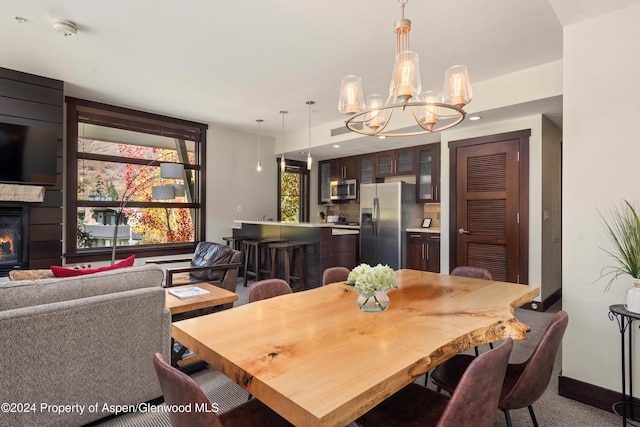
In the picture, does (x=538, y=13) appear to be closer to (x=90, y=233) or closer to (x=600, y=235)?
(x=600, y=235)

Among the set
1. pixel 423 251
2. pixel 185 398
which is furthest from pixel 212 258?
pixel 423 251

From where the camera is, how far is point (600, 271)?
215 centimetres

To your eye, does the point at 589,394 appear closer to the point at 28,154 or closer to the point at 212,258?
the point at 212,258

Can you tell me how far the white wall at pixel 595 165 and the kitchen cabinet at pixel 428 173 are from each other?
3374 mm

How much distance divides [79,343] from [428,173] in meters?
5.30

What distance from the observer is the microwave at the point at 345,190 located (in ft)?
22.6

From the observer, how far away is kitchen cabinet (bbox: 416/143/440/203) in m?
5.66

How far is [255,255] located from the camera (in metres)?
5.65

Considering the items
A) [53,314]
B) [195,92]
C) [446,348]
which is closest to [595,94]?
Result: [446,348]

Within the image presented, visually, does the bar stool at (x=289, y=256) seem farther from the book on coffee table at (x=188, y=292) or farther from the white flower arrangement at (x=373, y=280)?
the white flower arrangement at (x=373, y=280)

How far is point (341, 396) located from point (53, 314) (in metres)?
1.60

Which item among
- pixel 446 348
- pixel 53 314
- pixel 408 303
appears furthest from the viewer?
pixel 408 303

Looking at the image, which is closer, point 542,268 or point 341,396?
point 341,396

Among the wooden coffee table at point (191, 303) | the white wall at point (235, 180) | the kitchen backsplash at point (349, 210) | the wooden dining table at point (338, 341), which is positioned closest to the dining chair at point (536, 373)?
the wooden dining table at point (338, 341)
